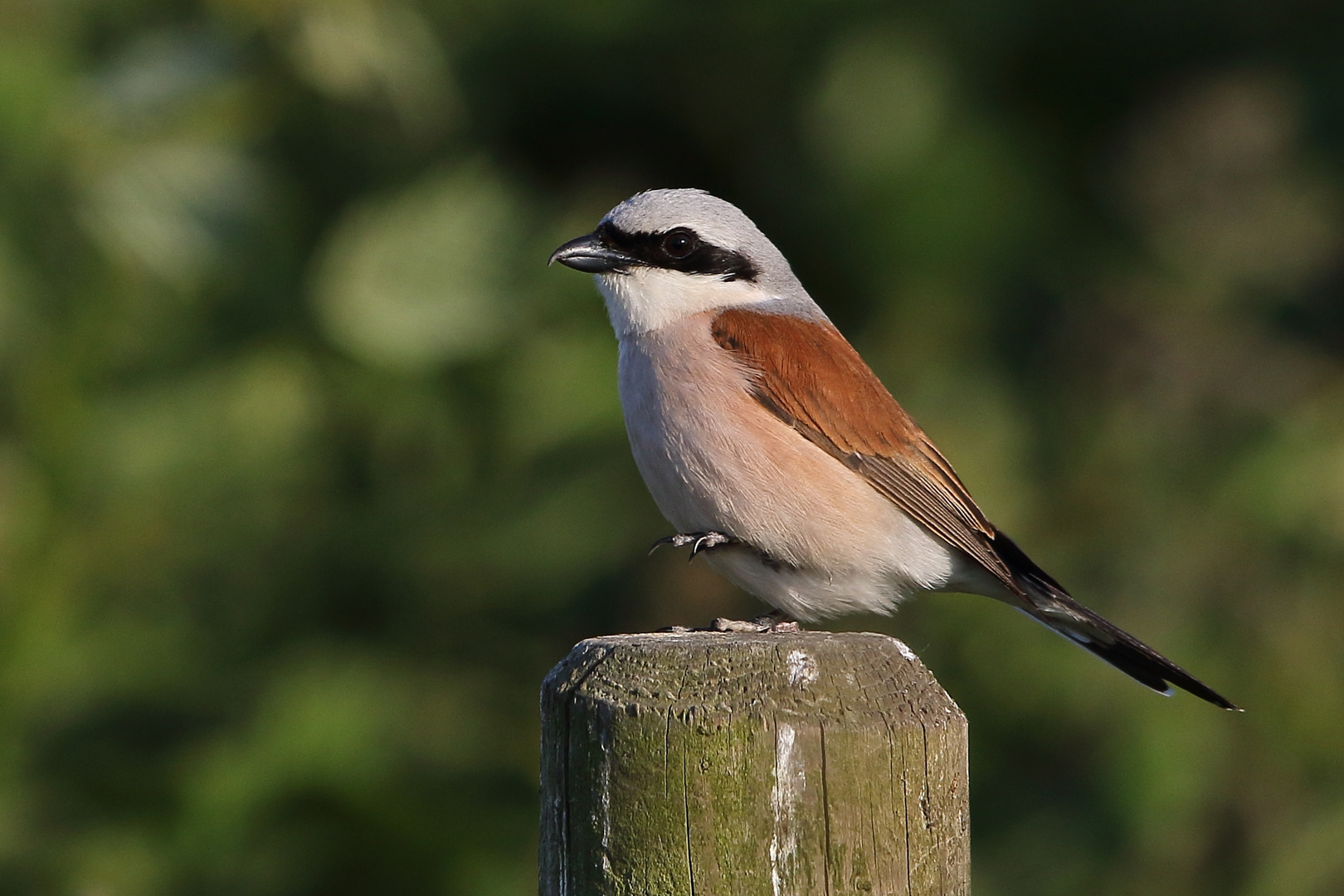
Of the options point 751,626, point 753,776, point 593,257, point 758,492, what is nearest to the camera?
point 753,776

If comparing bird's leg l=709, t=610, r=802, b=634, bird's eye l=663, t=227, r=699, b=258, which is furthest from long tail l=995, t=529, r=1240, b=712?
bird's eye l=663, t=227, r=699, b=258

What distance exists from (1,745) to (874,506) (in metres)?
3.34

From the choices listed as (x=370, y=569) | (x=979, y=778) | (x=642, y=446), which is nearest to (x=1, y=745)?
(x=370, y=569)

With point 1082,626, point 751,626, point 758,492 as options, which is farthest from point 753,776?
point 1082,626

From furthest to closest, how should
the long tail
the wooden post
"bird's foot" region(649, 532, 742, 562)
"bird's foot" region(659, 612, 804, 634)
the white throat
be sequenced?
the white throat
the long tail
"bird's foot" region(649, 532, 742, 562)
"bird's foot" region(659, 612, 804, 634)
the wooden post

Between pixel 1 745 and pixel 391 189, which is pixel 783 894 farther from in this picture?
pixel 391 189

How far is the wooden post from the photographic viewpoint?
1752 mm

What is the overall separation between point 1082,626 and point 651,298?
4.56 ft

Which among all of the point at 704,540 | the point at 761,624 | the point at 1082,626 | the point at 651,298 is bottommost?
the point at 1082,626

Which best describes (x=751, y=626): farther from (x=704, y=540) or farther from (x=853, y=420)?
(x=853, y=420)

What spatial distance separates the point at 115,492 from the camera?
516 centimetres

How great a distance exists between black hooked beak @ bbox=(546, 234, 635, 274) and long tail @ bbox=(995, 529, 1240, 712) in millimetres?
1207

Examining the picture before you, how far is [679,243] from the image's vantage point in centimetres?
372

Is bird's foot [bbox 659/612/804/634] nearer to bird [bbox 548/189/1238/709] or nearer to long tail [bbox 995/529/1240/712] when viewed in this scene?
bird [bbox 548/189/1238/709]
